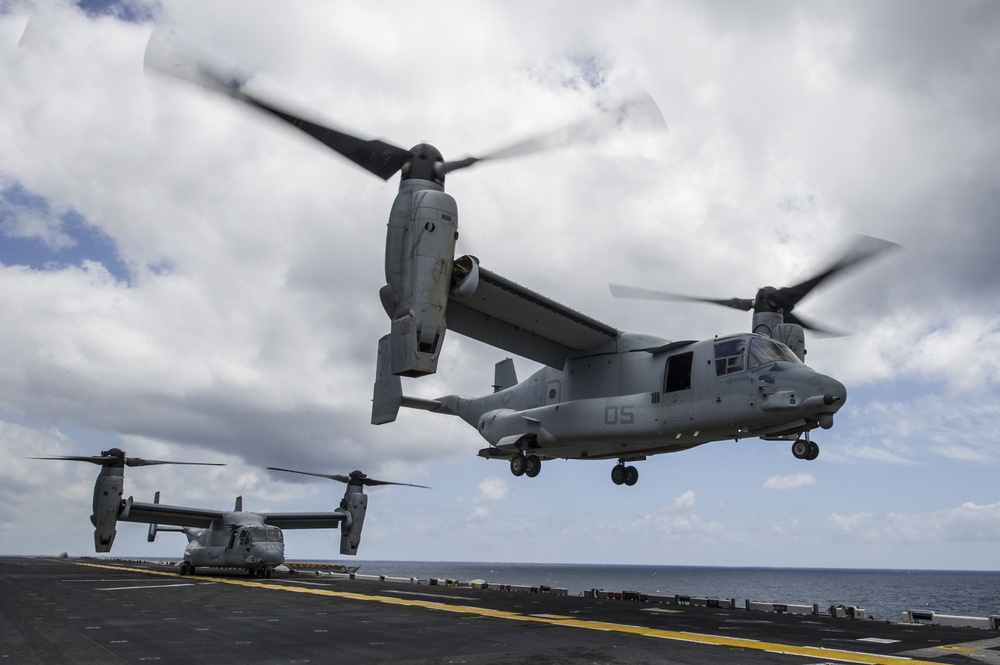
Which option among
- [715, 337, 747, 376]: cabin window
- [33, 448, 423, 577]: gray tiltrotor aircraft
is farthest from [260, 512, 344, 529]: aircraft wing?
[715, 337, 747, 376]: cabin window

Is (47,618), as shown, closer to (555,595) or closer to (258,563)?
(555,595)

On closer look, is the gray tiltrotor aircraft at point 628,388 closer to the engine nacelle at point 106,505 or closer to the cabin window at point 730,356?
the cabin window at point 730,356

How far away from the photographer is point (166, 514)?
38062 mm

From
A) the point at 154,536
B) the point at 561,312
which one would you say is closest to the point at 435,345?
the point at 561,312

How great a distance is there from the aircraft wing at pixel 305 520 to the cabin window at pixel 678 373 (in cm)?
2964

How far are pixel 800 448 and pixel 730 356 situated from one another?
290 centimetres

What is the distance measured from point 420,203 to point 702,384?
335 inches

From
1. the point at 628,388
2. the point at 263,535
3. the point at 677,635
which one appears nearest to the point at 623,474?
the point at 628,388

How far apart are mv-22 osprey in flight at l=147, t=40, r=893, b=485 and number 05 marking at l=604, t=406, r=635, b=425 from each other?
0.10 feet

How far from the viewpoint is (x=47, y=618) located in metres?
16.2

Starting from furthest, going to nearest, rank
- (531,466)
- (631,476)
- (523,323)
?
(631,476) < (531,466) < (523,323)

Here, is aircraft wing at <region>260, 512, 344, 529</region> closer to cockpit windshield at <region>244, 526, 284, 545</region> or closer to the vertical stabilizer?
cockpit windshield at <region>244, 526, 284, 545</region>

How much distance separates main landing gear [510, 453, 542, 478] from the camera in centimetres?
2273

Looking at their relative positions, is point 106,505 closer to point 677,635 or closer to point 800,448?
point 677,635
